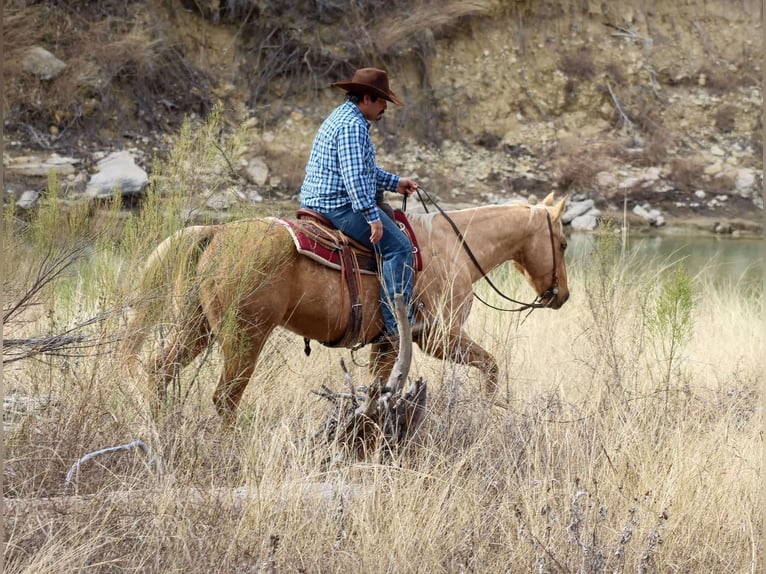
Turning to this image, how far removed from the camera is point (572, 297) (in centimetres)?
937

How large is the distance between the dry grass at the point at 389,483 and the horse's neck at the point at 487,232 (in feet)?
3.27

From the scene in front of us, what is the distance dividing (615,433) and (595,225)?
Result: 13474 millimetres

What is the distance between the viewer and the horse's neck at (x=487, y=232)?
19.3ft

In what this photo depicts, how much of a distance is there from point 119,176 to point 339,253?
11950mm

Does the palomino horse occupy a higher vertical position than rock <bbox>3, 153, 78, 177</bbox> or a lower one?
higher

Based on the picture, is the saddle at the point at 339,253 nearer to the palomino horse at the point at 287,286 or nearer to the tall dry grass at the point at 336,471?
the palomino horse at the point at 287,286

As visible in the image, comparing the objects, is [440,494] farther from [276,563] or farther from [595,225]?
[595,225]

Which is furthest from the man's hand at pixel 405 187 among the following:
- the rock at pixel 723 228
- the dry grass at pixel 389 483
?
the rock at pixel 723 228

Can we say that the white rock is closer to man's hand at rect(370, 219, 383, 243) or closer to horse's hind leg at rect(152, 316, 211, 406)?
man's hand at rect(370, 219, 383, 243)

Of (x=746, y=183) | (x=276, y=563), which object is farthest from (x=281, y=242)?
(x=746, y=183)

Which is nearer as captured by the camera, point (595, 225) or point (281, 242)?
point (281, 242)

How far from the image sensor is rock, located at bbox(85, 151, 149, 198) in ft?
51.7

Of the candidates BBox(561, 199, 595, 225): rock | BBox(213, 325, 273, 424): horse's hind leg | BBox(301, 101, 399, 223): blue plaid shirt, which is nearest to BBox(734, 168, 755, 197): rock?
BBox(561, 199, 595, 225): rock

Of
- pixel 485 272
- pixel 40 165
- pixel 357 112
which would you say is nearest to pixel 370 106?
pixel 357 112
